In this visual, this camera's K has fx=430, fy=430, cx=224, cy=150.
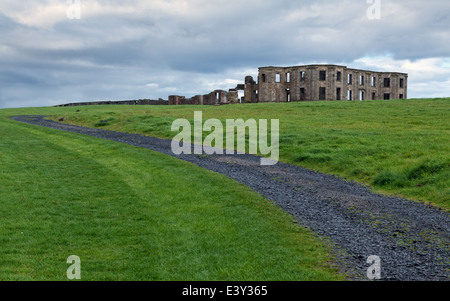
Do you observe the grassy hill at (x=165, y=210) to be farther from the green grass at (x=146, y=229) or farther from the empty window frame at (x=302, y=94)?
the empty window frame at (x=302, y=94)

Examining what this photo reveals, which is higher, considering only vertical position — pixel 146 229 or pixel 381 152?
pixel 381 152

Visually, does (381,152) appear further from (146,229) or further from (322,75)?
(322,75)

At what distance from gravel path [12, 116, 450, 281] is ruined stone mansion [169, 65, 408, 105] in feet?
241

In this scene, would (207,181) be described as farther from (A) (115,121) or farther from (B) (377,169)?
(A) (115,121)

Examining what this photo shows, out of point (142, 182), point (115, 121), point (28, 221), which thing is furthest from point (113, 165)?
point (115, 121)

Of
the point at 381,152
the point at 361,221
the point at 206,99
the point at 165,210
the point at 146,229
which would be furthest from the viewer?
the point at 206,99

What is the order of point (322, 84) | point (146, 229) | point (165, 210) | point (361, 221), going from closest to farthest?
point (146, 229)
point (361, 221)
point (165, 210)
point (322, 84)

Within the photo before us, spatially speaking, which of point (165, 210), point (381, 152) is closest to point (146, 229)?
point (165, 210)

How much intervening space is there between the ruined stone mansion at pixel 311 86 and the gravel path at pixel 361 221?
241ft

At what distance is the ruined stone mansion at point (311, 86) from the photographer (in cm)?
9075

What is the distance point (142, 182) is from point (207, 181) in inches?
98.0

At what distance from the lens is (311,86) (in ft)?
299

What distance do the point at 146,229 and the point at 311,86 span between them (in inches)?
3319

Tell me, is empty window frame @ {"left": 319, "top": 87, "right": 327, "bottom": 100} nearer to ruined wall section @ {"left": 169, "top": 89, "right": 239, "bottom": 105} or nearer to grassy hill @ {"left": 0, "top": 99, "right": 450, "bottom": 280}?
ruined wall section @ {"left": 169, "top": 89, "right": 239, "bottom": 105}
